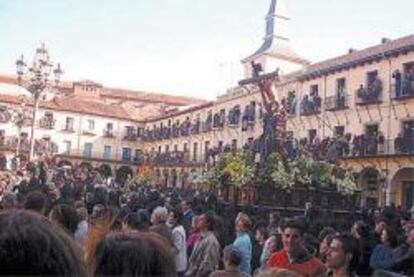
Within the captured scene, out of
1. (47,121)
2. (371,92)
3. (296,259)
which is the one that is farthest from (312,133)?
(47,121)

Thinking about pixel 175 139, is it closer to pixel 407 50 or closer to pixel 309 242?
pixel 407 50

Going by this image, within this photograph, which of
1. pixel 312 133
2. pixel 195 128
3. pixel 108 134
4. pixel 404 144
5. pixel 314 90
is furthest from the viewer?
pixel 108 134

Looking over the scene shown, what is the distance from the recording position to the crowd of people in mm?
1386

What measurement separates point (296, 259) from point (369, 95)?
26.8 m

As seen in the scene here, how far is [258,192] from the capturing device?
15.5m

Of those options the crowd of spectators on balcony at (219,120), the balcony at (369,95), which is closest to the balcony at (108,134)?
the crowd of spectators on balcony at (219,120)

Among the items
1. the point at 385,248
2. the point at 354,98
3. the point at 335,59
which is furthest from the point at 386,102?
the point at 385,248

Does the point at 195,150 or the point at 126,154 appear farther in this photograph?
the point at 126,154

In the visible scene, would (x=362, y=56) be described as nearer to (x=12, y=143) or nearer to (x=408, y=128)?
(x=408, y=128)

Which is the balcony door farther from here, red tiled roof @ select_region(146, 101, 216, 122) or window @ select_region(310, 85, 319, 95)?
red tiled roof @ select_region(146, 101, 216, 122)

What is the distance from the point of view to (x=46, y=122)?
6062 cm

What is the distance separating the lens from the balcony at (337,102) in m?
33.5

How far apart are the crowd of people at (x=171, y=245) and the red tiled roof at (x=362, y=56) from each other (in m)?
→ 17.6

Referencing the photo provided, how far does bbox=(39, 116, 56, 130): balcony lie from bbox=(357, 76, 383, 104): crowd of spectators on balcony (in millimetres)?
36386
